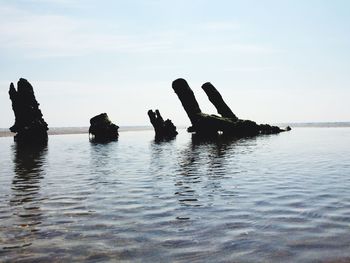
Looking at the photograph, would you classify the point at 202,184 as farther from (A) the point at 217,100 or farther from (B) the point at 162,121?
(B) the point at 162,121

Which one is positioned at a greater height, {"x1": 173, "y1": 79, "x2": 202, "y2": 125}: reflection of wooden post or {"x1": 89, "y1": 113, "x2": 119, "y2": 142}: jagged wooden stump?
{"x1": 173, "y1": 79, "x2": 202, "y2": 125}: reflection of wooden post

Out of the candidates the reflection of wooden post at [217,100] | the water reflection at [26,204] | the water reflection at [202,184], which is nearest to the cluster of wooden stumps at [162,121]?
the reflection of wooden post at [217,100]

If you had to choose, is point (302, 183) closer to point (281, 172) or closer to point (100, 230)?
point (281, 172)

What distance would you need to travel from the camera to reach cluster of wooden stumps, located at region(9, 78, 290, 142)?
171 ft

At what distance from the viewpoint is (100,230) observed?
6.91 metres

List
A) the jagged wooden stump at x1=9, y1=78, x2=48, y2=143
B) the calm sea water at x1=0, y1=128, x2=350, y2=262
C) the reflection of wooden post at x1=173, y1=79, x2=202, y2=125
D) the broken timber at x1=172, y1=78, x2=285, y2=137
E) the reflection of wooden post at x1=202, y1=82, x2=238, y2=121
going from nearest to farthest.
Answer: the calm sea water at x1=0, y1=128, x2=350, y2=262 → the jagged wooden stump at x1=9, y1=78, x2=48, y2=143 → the broken timber at x1=172, y1=78, x2=285, y2=137 → the reflection of wooden post at x1=173, y1=79, x2=202, y2=125 → the reflection of wooden post at x1=202, y1=82, x2=238, y2=121

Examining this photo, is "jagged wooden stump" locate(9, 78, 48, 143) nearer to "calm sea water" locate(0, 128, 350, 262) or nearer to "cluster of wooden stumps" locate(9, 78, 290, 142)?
"cluster of wooden stumps" locate(9, 78, 290, 142)

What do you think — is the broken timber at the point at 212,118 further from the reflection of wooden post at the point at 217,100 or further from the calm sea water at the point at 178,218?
the calm sea water at the point at 178,218

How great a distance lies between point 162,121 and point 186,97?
7046 millimetres

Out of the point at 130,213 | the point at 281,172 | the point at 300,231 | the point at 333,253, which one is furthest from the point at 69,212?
the point at 281,172

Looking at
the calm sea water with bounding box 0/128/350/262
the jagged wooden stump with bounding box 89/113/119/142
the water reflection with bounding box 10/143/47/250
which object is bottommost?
the calm sea water with bounding box 0/128/350/262

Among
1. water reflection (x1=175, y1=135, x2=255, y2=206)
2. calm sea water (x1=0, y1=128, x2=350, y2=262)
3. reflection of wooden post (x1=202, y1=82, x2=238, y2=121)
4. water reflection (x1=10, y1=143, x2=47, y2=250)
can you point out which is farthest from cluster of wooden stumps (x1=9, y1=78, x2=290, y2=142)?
calm sea water (x1=0, y1=128, x2=350, y2=262)

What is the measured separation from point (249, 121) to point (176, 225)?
53169 mm

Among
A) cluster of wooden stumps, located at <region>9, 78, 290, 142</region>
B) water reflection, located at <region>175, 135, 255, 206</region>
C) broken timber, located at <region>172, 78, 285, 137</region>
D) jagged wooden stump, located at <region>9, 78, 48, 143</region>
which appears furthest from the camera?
broken timber, located at <region>172, 78, 285, 137</region>
